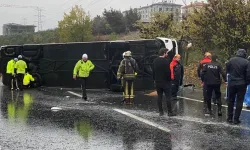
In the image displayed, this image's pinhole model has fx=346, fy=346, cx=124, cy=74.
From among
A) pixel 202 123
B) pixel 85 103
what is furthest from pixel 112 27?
pixel 202 123

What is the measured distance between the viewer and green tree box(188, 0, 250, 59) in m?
18.1

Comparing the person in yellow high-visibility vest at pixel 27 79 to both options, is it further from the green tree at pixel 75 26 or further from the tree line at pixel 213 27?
the green tree at pixel 75 26

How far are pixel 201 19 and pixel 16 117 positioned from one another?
45.2 feet

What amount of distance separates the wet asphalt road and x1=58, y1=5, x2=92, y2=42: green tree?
3264 cm

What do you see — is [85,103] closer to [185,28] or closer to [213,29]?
[213,29]

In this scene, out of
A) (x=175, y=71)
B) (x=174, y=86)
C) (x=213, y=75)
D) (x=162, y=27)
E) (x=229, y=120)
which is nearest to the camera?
(x=229, y=120)

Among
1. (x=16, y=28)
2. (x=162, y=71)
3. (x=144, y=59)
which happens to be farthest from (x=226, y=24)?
(x=16, y=28)

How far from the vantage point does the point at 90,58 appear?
1670 centimetres

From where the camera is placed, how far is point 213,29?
19781 millimetres

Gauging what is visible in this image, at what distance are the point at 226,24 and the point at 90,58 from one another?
7.68 metres

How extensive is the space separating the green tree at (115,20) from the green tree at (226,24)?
39267 millimetres

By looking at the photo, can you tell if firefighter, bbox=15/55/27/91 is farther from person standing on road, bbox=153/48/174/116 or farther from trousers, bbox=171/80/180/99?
person standing on road, bbox=153/48/174/116

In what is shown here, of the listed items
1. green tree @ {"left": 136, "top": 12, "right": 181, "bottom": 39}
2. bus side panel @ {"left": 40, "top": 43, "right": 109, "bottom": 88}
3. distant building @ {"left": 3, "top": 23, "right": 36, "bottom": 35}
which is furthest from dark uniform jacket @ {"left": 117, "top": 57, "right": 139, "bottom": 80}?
distant building @ {"left": 3, "top": 23, "right": 36, "bottom": 35}

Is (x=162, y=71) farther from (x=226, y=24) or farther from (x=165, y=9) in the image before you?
(x=165, y=9)
